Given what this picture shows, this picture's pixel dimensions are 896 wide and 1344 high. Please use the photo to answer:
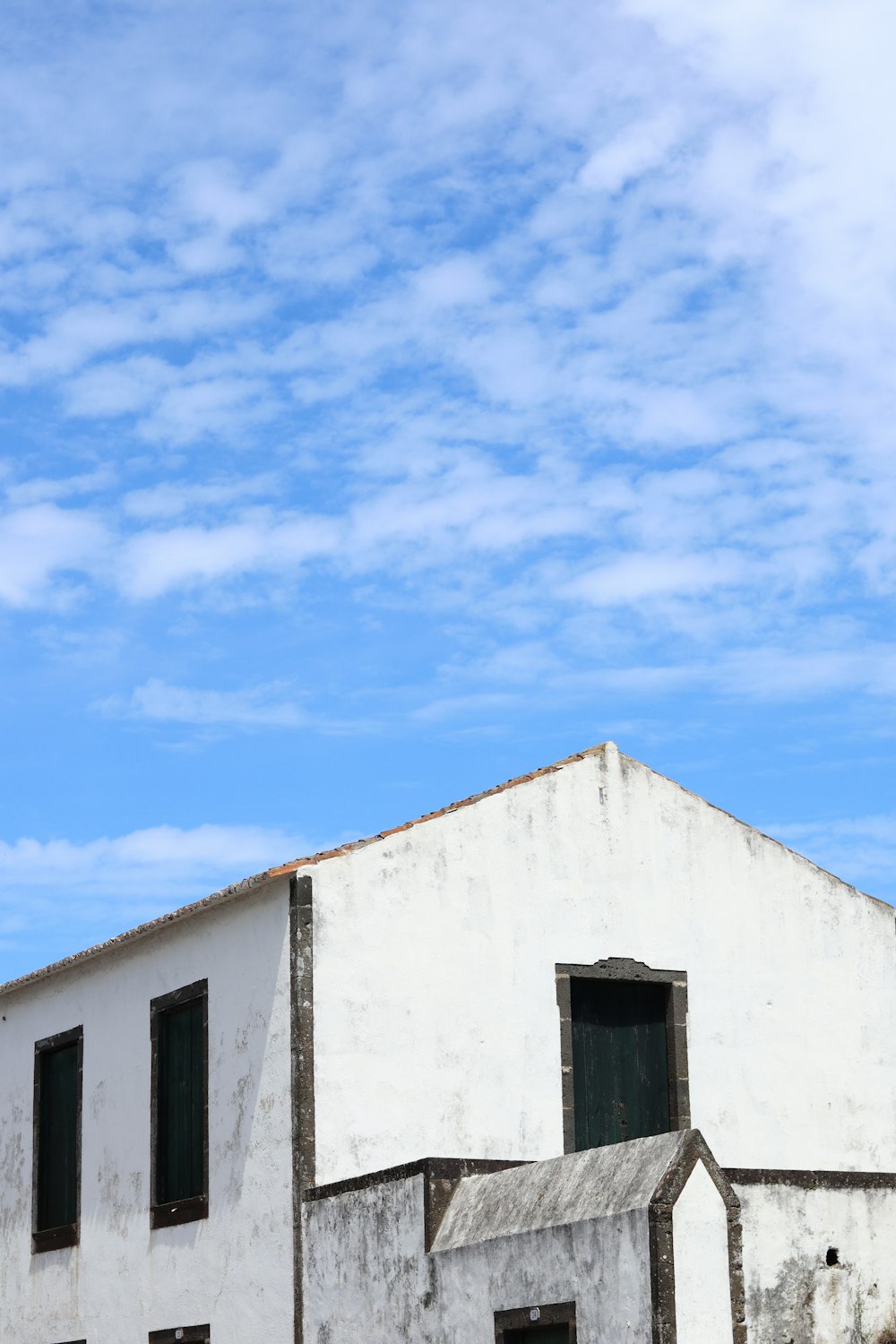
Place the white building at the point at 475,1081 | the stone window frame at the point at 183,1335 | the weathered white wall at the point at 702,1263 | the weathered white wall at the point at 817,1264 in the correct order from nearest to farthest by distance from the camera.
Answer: the weathered white wall at the point at 702,1263, the weathered white wall at the point at 817,1264, the white building at the point at 475,1081, the stone window frame at the point at 183,1335

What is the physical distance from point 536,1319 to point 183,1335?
5674mm

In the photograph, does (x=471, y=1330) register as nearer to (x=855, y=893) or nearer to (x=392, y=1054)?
(x=392, y=1054)

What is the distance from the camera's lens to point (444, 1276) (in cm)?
1451

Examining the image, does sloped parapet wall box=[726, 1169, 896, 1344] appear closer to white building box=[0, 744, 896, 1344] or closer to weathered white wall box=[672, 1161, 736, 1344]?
white building box=[0, 744, 896, 1344]

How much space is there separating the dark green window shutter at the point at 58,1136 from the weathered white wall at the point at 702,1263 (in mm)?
9407

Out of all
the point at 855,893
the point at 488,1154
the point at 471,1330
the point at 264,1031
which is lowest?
the point at 471,1330

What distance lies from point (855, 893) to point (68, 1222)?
8769mm

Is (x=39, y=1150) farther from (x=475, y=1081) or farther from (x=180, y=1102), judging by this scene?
(x=475, y=1081)

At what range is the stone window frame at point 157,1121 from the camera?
59.1 ft

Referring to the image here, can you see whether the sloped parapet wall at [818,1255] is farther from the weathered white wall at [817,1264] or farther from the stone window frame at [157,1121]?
the stone window frame at [157,1121]

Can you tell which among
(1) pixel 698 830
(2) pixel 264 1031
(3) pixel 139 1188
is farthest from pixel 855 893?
(3) pixel 139 1188

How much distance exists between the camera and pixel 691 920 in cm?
1869

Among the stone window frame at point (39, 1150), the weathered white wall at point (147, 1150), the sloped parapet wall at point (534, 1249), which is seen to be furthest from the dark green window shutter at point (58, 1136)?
the sloped parapet wall at point (534, 1249)

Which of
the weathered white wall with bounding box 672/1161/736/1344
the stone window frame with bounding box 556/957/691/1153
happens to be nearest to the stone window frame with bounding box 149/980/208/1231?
the stone window frame with bounding box 556/957/691/1153
